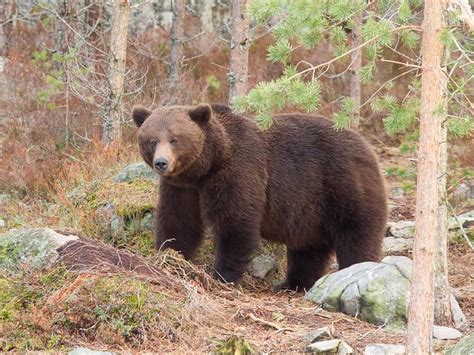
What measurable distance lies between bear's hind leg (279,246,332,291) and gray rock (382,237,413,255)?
52.8 inches

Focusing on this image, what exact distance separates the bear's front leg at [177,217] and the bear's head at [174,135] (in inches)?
11.4

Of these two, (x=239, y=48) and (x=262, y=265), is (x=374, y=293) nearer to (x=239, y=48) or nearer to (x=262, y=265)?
(x=262, y=265)

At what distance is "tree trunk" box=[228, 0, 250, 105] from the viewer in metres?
11.7

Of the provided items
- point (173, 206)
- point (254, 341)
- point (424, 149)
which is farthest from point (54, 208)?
point (424, 149)

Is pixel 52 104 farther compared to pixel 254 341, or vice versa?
pixel 52 104

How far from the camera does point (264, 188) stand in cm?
818

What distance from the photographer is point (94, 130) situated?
13.8m

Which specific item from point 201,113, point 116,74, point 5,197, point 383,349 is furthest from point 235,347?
point 116,74

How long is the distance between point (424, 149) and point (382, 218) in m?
3.03

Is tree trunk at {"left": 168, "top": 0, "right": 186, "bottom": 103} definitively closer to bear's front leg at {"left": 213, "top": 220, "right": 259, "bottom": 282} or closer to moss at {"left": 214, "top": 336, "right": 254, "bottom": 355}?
bear's front leg at {"left": 213, "top": 220, "right": 259, "bottom": 282}

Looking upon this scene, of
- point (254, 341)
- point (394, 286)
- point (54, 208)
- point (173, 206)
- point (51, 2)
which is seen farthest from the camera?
point (51, 2)

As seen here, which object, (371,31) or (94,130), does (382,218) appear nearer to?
(371,31)

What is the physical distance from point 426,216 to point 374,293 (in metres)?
1.66

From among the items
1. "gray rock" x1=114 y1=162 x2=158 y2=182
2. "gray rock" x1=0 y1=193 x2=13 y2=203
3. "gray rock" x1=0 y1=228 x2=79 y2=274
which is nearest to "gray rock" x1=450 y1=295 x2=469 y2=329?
"gray rock" x1=0 y1=228 x2=79 y2=274
